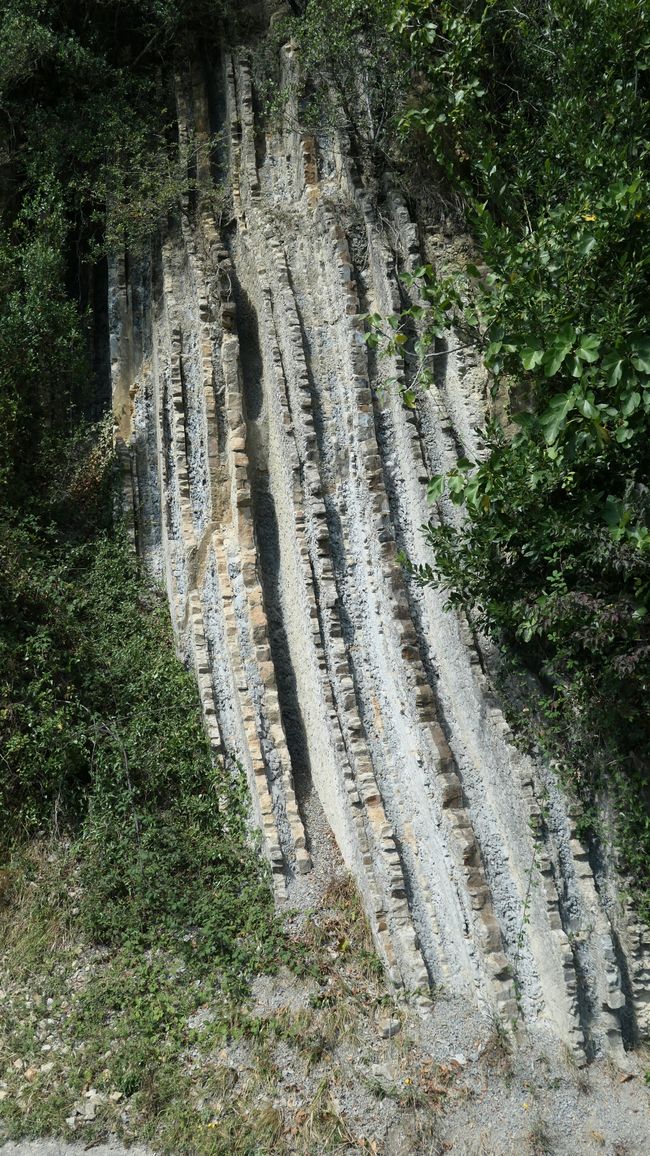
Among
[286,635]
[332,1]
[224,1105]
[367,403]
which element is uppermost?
[332,1]

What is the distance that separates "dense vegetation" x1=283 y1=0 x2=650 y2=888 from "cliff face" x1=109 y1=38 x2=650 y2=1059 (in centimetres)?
46

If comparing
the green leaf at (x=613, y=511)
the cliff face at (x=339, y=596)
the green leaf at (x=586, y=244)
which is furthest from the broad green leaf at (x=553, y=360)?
the cliff face at (x=339, y=596)

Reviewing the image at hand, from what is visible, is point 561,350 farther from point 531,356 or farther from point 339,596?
point 339,596

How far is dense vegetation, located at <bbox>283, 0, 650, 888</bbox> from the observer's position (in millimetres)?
4422

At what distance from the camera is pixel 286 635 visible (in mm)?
6660

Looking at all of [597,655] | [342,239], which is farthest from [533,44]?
[597,655]

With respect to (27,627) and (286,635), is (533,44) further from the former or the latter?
(27,627)

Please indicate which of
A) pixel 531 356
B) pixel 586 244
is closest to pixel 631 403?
pixel 531 356

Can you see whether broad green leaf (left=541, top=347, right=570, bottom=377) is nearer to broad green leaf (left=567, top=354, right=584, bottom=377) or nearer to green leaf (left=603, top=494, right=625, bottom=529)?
broad green leaf (left=567, top=354, right=584, bottom=377)

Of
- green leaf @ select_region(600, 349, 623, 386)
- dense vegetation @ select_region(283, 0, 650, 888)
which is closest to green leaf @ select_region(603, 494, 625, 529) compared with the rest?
dense vegetation @ select_region(283, 0, 650, 888)

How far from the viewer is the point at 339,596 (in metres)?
6.18

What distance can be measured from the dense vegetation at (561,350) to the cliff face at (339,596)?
18.2 inches

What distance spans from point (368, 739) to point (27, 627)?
290 cm

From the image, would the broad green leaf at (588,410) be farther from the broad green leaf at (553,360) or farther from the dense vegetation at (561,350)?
the broad green leaf at (553,360)
